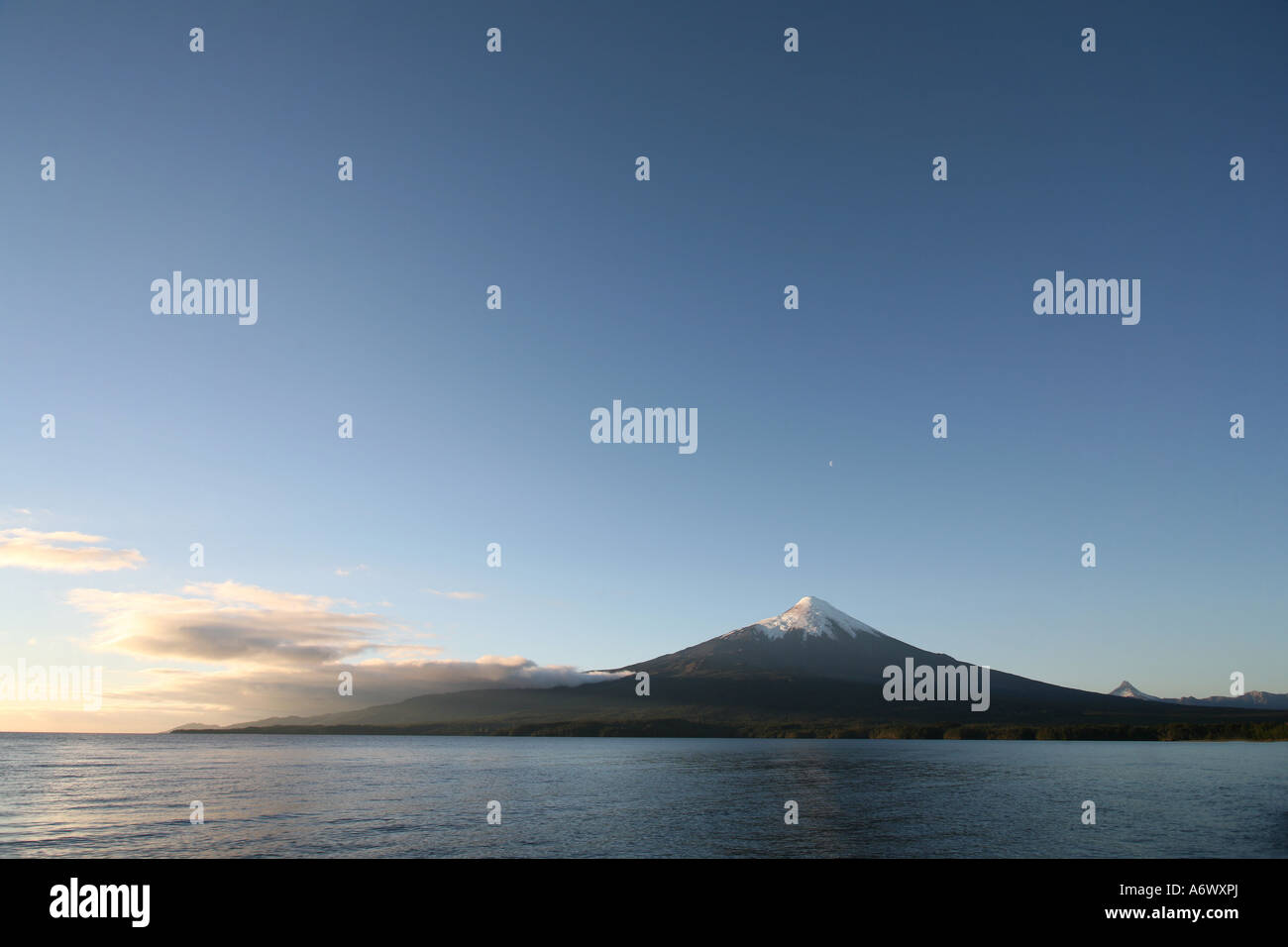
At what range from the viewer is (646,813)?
71.7 metres

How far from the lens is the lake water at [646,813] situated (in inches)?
2085

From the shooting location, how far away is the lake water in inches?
2085

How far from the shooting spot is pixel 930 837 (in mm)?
57125

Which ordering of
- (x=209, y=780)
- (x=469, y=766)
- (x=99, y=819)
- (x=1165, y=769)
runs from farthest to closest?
(x=469, y=766) < (x=1165, y=769) < (x=209, y=780) < (x=99, y=819)
